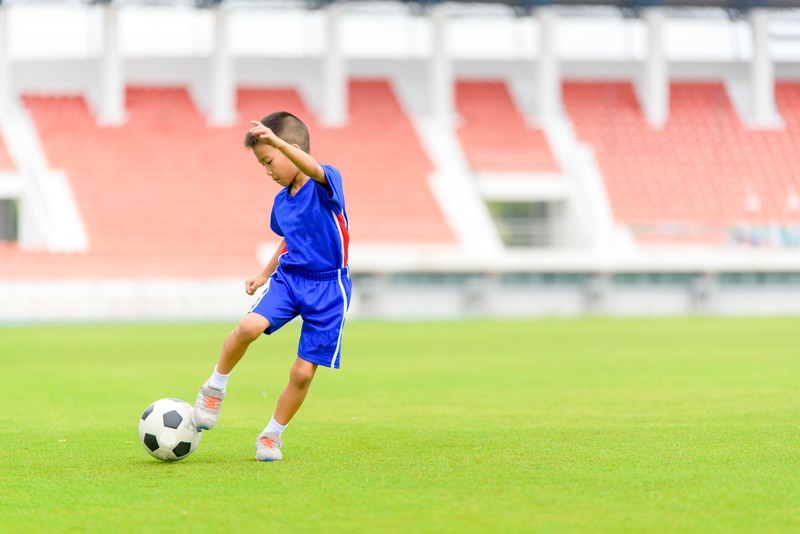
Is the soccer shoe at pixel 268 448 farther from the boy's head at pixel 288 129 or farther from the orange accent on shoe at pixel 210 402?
the boy's head at pixel 288 129

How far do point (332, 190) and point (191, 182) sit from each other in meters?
33.8

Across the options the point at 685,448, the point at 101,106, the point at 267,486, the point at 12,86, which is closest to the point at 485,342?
the point at 685,448

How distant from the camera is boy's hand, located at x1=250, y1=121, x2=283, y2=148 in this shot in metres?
6.94

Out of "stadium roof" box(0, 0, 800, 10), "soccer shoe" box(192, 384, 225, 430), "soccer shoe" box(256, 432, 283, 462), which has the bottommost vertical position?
"stadium roof" box(0, 0, 800, 10)

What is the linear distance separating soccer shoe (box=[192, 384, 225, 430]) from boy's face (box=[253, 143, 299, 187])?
48.4 inches

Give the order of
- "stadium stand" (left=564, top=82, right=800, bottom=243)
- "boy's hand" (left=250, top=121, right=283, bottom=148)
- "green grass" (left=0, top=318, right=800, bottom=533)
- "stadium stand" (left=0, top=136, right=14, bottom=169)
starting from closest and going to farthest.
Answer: "green grass" (left=0, top=318, right=800, bottom=533) < "boy's hand" (left=250, top=121, right=283, bottom=148) < "stadium stand" (left=0, top=136, right=14, bottom=169) < "stadium stand" (left=564, top=82, right=800, bottom=243)

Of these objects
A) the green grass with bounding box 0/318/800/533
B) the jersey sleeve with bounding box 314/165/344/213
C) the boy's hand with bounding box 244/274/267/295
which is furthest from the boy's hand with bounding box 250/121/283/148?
the green grass with bounding box 0/318/800/533

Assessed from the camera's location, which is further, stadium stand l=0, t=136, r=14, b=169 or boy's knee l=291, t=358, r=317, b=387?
stadium stand l=0, t=136, r=14, b=169

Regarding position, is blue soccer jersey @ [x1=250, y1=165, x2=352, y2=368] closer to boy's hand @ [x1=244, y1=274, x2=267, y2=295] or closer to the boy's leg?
the boy's leg

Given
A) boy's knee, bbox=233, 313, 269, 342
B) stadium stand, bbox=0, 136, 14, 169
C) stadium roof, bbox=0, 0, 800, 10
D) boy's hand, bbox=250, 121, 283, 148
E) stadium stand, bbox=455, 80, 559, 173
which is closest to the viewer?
boy's hand, bbox=250, 121, 283, 148

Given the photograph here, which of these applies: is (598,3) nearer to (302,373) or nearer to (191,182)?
(191,182)

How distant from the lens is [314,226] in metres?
7.45

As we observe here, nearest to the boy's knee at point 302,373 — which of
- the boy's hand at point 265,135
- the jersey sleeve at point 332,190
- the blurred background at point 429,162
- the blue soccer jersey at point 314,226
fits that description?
the blue soccer jersey at point 314,226

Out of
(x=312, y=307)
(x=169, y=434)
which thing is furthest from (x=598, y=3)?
(x=169, y=434)
